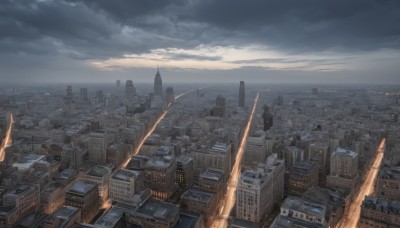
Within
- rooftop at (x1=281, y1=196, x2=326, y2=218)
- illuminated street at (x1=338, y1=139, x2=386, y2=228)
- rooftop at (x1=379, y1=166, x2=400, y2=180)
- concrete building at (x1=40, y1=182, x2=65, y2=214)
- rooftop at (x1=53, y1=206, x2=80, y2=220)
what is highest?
rooftop at (x1=379, y1=166, x2=400, y2=180)

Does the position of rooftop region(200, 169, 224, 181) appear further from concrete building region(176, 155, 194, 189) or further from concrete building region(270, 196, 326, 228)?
concrete building region(270, 196, 326, 228)

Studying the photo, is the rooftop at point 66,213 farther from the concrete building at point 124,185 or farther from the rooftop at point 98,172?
the rooftop at point 98,172

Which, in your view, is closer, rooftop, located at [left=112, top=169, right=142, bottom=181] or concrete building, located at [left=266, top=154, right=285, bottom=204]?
rooftop, located at [left=112, top=169, right=142, bottom=181]

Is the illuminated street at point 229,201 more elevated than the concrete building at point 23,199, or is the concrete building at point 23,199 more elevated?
the concrete building at point 23,199

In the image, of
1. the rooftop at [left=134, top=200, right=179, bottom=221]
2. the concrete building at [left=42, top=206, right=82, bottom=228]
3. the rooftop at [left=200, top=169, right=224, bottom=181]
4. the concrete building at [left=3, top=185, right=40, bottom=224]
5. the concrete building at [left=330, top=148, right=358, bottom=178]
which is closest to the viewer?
the concrete building at [left=42, top=206, right=82, bottom=228]

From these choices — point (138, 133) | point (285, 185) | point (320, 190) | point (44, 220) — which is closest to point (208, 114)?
point (138, 133)

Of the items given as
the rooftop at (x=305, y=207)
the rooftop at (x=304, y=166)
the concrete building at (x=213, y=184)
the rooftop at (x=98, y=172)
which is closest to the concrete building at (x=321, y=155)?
the rooftop at (x=304, y=166)

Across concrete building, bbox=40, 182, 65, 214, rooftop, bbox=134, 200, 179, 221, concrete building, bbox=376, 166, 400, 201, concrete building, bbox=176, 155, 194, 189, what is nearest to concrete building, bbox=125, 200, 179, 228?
rooftop, bbox=134, 200, 179, 221
